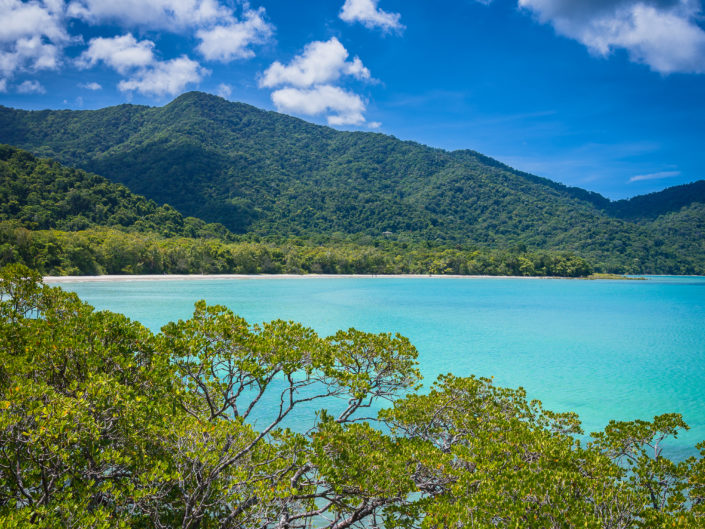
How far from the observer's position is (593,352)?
1870cm

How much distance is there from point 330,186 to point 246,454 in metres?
128

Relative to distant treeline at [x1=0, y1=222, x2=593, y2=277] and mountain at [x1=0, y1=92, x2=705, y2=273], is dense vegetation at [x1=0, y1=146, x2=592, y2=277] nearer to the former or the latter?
distant treeline at [x1=0, y1=222, x2=593, y2=277]

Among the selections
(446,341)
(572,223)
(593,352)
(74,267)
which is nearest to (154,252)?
(74,267)

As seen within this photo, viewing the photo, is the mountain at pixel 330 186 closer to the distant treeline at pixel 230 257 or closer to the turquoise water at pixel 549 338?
the distant treeline at pixel 230 257

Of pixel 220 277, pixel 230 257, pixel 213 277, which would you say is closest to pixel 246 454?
pixel 213 277

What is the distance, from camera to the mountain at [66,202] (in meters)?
49.1

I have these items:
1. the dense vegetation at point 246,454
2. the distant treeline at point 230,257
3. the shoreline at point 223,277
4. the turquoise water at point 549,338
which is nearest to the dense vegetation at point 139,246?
the distant treeline at point 230,257

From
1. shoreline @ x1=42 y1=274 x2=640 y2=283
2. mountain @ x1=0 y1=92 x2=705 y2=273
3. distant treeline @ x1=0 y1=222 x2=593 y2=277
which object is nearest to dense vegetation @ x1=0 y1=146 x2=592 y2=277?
distant treeline @ x1=0 y1=222 x2=593 y2=277

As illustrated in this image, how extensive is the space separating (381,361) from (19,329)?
156 inches

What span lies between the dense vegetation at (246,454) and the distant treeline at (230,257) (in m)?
38.0

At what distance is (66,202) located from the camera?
54.1 meters

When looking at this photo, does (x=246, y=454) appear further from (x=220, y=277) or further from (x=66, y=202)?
(x=66, y=202)

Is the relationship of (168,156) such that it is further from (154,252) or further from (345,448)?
(345,448)

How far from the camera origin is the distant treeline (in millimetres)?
37875
